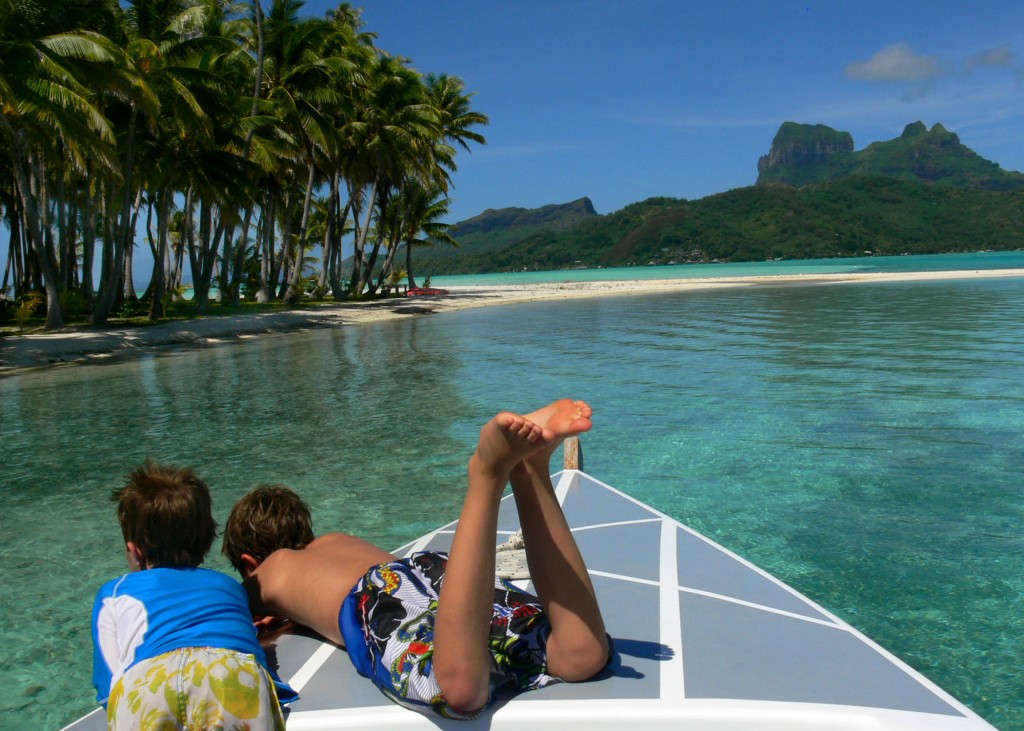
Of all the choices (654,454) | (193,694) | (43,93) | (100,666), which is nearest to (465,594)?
(193,694)

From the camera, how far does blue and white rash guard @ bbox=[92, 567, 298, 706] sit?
1.94 meters

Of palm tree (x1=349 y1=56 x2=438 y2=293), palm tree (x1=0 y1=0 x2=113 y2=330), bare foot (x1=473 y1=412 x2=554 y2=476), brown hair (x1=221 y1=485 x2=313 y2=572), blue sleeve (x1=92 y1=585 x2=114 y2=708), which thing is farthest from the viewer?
palm tree (x1=349 y1=56 x2=438 y2=293)

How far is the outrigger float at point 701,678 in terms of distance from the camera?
81.4 inches

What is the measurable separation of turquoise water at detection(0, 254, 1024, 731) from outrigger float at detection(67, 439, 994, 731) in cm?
109

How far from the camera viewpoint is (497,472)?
76.7 inches

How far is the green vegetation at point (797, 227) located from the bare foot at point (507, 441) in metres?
105

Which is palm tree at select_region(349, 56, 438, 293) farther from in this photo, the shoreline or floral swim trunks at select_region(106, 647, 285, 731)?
floral swim trunks at select_region(106, 647, 285, 731)

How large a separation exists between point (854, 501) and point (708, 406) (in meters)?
3.50

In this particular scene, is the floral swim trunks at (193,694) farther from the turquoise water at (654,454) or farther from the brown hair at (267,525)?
the turquoise water at (654,454)

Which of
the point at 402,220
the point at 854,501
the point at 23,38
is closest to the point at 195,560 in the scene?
the point at 854,501

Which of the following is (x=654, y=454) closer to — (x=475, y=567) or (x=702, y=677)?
(x=702, y=677)

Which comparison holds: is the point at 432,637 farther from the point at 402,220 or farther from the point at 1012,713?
the point at 402,220

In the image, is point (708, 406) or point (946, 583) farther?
point (708, 406)

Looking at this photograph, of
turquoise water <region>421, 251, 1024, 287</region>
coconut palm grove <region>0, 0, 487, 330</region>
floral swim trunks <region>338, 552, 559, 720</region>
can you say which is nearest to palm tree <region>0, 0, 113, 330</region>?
coconut palm grove <region>0, 0, 487, 330</region>
